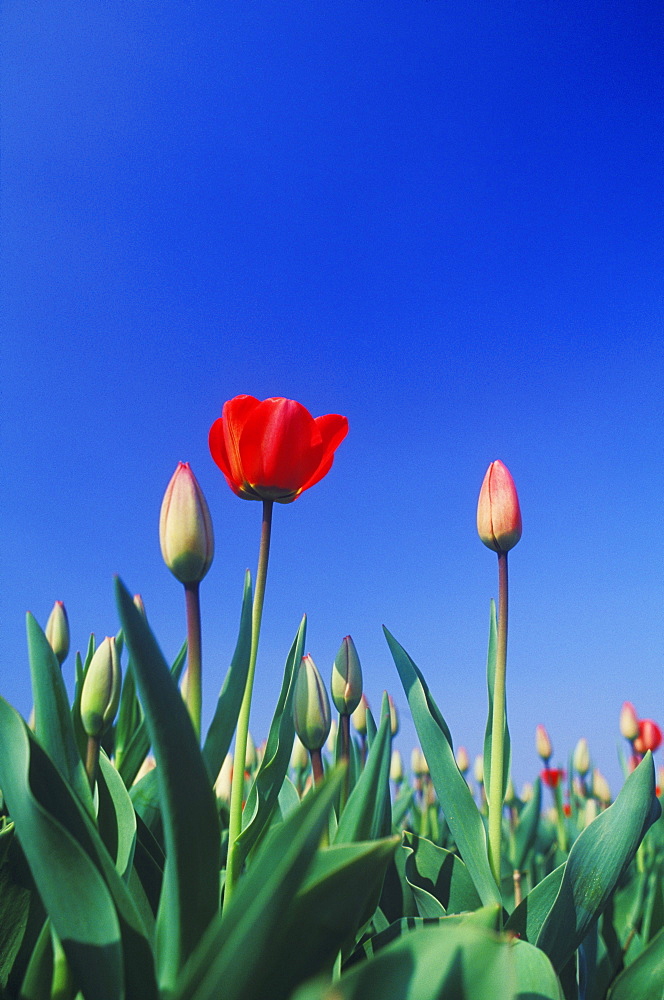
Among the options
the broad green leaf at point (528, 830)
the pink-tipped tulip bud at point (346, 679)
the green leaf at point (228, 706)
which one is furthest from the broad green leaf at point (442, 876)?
the broad green leaf at point (528, 830)

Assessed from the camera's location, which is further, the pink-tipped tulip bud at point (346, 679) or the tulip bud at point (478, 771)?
the tulip bud at point (478, 771)

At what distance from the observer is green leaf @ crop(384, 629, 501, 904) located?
0.85 metres

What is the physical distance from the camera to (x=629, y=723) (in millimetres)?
2299

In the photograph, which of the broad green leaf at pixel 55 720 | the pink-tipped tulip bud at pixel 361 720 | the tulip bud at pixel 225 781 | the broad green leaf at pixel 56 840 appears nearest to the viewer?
the broad green leaf at pixel 56 840

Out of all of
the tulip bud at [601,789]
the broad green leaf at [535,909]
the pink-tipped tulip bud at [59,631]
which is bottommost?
the tulip bud at [601,789]

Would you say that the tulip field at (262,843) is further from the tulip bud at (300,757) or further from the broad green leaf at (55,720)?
the tulip bud at (300,757)

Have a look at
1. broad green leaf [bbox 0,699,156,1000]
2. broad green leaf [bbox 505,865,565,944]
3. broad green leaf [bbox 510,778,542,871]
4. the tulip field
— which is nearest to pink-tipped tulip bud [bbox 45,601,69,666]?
the tulip field

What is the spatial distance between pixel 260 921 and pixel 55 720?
37 cm

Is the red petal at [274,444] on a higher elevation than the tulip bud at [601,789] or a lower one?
higher

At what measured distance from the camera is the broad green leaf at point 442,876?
→ 1.05 meters

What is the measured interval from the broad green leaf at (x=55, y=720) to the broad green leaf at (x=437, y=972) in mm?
350

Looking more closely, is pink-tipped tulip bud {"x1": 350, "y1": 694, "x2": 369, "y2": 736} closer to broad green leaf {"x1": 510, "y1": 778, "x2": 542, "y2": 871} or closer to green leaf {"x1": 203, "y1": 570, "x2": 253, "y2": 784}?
broad green leaf {"x1": 510, "y1": 778, "x2": 542, "y2": 871}

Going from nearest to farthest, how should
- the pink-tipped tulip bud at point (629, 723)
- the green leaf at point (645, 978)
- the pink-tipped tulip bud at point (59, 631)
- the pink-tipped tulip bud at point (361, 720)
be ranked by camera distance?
the green leaf at point (645, 978), the pink-tipped tulip bud at point (59, 631), the pink-tipped tulip bud at point (361, 720), the pink-tipped tulip bud at point (629, 723)

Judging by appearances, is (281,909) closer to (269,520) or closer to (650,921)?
(269,520)
